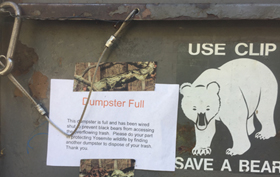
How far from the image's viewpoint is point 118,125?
1186mm

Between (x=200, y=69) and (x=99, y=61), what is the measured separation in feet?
1.98

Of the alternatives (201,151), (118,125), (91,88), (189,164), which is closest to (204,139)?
(201,151)

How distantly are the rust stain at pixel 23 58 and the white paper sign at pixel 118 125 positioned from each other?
198mm

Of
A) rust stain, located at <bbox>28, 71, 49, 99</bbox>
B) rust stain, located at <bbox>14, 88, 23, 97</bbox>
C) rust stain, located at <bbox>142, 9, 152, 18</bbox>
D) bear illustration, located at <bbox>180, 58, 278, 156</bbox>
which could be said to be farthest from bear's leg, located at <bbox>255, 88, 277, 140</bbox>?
rust stain, located at <bbox>14, 88, 23, 97</bbox>

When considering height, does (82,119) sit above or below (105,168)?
→ above

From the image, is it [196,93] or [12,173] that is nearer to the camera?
[196,93]

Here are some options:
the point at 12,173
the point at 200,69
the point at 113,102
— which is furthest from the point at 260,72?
the point at 12,173

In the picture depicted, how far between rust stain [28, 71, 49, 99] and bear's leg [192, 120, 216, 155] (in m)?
0.98

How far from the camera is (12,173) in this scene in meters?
1.26

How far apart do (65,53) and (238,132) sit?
1.16 metres

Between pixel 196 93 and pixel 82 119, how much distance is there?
0.72m

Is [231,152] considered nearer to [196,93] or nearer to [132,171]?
[196,93]

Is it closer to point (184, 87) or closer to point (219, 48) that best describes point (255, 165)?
point (184, 87)

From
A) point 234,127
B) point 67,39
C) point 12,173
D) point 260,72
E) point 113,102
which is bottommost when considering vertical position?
point 12,173
